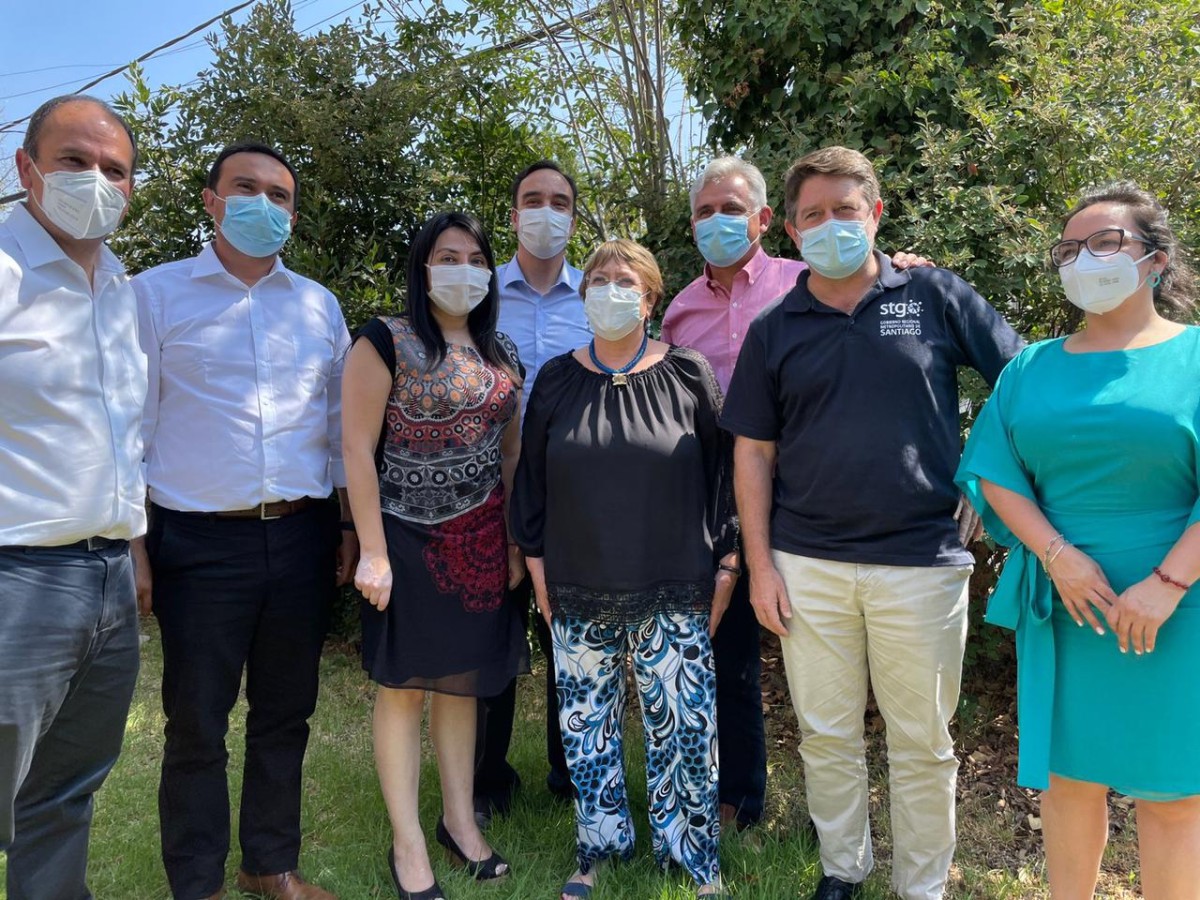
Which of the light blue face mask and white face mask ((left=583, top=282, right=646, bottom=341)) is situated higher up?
the light blue face mask

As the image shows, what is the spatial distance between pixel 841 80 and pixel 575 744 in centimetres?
326

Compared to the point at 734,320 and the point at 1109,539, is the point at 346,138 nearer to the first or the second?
the point at 734,320

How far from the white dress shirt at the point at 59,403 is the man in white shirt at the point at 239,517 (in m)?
0.27

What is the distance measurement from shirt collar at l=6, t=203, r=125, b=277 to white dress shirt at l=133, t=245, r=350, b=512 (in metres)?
0.43

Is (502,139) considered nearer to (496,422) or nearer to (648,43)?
(648,43)

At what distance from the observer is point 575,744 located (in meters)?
3.09

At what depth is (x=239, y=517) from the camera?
116 inches

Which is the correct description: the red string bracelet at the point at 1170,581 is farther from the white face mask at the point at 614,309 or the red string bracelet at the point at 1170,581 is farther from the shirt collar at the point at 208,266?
the shirt collar at the point at 208,266

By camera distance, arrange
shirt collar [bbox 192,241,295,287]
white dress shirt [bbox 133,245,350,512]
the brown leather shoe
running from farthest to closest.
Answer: the brown leather shoe, shirt collar [bbox 192,241,295,287], white dress shirt [bbox 133,245,350,512]

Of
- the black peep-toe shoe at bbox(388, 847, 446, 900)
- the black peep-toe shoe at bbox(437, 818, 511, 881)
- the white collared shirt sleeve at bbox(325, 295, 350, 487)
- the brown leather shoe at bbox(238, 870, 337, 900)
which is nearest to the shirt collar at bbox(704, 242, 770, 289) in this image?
the white collared shirt sleeve at bbox(325, 295, 350, 487)

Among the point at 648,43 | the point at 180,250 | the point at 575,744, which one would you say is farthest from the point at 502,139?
the point at 575,744

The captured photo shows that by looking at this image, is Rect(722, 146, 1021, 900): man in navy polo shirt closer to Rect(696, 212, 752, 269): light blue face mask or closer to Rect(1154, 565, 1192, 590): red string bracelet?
Rect(696, 212, 752, 269): light blue face mask

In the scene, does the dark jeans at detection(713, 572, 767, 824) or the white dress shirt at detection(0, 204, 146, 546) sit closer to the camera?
the white dress shirt at detection(0, 204, 146, 546)

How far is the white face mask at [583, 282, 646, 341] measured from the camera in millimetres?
2994
